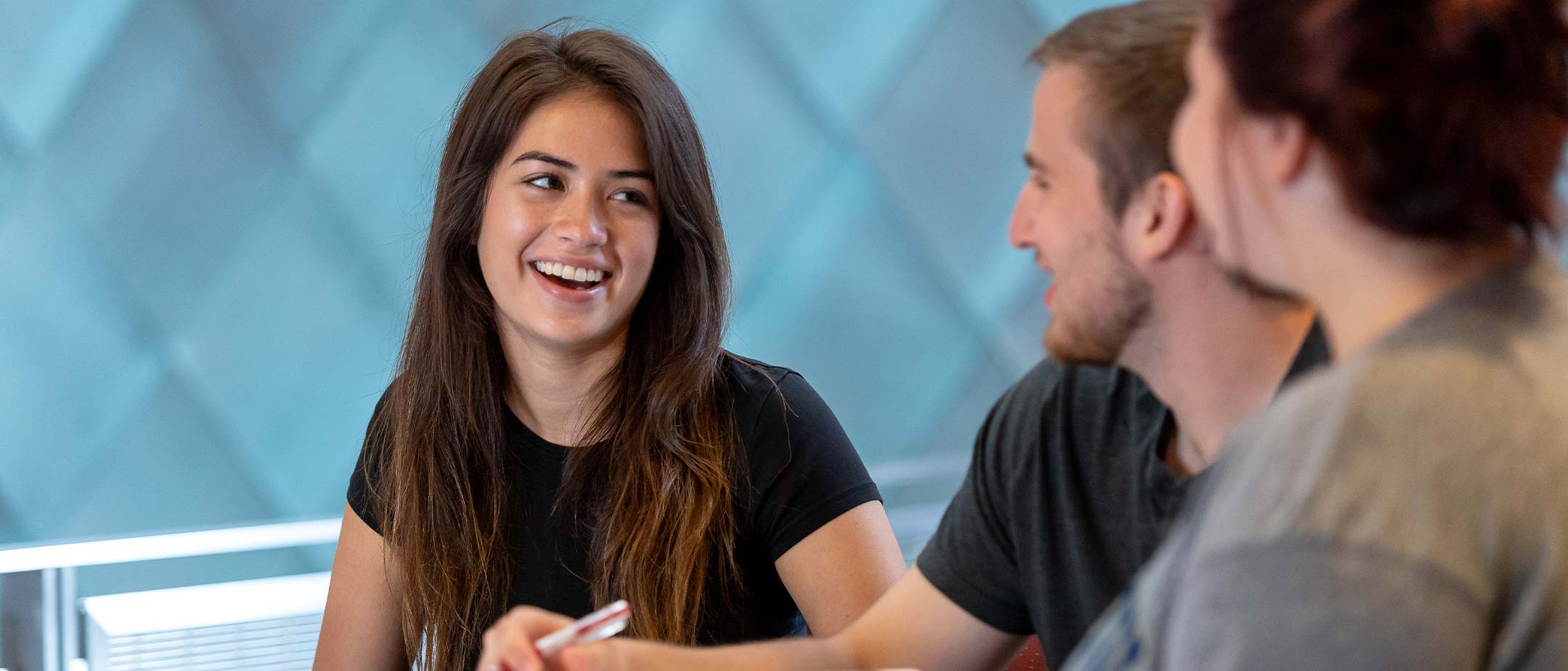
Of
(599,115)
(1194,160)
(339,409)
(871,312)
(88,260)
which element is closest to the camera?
(1194,160)

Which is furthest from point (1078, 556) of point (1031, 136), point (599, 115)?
point (599, 115)

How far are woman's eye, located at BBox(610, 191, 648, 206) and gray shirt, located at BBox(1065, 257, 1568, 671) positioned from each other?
0.97 meters

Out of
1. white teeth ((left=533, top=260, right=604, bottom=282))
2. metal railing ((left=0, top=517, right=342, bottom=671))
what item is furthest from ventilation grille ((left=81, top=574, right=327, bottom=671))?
white teeth ((left=533, top=260, right=604, bottom=282))

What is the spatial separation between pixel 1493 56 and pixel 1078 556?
540mm

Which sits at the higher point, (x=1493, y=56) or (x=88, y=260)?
(x=88, y=260)

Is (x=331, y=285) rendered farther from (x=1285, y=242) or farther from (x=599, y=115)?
(x=1285, y=242)

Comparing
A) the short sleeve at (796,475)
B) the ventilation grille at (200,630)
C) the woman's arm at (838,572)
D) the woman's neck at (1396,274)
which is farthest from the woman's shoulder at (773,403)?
the woman's neck at (1396,274)

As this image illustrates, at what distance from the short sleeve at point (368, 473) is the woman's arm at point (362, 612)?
1cm

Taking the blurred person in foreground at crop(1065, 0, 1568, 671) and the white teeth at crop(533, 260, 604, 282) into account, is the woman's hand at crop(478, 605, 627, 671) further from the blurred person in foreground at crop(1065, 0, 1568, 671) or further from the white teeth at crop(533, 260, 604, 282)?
the white teeth at crop(533, 260, 604, 282)

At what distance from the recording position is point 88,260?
1668 millimetres

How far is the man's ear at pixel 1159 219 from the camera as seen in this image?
816 millimetres

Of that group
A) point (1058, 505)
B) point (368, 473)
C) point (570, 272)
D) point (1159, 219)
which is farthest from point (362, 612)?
point (1159, 219)

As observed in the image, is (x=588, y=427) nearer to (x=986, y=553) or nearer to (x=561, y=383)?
(x=561, y=383)

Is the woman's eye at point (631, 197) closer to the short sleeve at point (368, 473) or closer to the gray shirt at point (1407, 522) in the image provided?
the short sleeve at point (368, 473)
